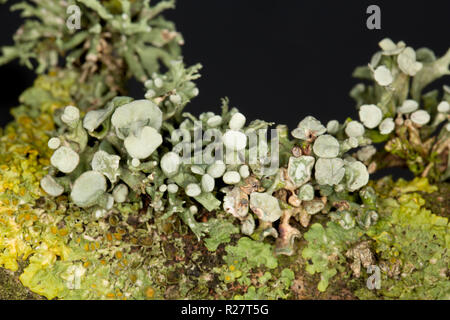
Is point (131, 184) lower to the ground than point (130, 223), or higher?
higher

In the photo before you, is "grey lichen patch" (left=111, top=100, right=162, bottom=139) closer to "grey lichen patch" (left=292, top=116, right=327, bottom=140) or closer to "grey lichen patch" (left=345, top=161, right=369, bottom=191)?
"grey lichen patch" (left=292, top=116, right=327, bottom=140)

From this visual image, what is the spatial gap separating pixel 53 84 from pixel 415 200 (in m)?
1.41

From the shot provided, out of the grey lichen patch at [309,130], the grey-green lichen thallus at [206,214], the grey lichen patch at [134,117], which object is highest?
the grey lichen patch at [134,117]

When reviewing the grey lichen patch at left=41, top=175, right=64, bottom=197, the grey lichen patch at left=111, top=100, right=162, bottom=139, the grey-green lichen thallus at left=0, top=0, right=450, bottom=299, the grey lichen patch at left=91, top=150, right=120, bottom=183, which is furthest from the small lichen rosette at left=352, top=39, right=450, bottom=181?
the grey lichen patch at left=41, top=175, right=64, bottom=197

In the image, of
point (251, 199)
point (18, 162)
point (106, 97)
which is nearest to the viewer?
point (251, 199)

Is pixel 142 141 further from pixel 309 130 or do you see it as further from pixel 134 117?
pixel 309 130

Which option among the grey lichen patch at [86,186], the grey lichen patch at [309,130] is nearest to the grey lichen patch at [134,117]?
the grey lichen patch at [86,186]

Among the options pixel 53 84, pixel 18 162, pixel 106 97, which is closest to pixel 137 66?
pixel 106 97

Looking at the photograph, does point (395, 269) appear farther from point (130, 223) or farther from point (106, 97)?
point (106, 97)

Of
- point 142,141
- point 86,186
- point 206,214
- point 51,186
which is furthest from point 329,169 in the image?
point 51,186

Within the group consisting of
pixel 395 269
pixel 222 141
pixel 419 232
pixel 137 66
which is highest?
pixel 137 66

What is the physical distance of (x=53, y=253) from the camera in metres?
1.48

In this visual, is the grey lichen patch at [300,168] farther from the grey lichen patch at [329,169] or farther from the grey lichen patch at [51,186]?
the grey lichen patch at [51,186]

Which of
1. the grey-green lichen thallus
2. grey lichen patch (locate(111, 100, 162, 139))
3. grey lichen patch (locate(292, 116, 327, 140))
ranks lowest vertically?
the grey-green lichen thallus
